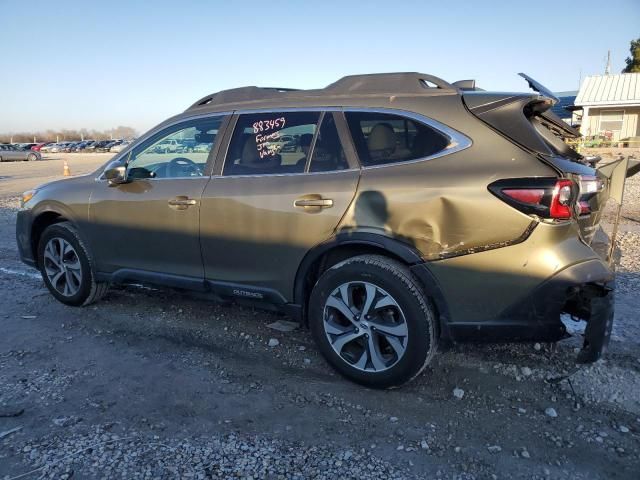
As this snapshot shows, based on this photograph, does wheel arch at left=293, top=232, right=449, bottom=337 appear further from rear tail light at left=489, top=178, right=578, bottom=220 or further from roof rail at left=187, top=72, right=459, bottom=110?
roof rail at left=187, top=72, right=459, bottom=110

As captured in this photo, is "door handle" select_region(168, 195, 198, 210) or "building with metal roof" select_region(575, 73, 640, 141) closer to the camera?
"door handle" select_region(168, 195, 198, 210)

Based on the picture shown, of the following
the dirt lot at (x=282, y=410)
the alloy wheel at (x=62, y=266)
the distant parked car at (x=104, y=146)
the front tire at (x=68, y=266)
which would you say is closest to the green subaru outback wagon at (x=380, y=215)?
the dirt lot at (x=282, y=410)

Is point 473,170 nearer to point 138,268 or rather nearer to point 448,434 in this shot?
point 448,434

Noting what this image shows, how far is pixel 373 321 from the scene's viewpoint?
10.3 ft

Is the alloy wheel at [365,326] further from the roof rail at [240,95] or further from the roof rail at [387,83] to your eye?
the roof rail at [240,95]

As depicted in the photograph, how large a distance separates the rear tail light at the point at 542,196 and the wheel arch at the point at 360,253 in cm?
63

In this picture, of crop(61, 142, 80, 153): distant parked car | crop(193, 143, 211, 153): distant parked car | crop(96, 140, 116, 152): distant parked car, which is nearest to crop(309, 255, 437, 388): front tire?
crop(193, 143, 211, 153): distant parked car

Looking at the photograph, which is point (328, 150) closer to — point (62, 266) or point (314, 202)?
point (314, 202)

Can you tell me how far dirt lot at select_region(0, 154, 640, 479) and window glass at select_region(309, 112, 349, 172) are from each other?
141 centimetres

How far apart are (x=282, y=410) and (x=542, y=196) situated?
1.93m

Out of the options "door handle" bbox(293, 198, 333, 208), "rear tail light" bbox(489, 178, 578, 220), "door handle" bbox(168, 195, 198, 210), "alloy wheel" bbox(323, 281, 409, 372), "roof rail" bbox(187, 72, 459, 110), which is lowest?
"alloy wheel" bbox(323, 281, 409, 372)

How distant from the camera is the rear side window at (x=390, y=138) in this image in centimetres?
A: 305

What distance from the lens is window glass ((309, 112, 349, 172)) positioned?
331 centimetres

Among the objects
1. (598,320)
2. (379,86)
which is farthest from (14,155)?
(598,320)
